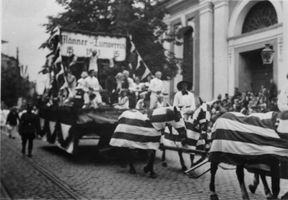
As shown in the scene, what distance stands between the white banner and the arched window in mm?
4630

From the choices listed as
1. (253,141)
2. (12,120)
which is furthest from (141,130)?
(12,120)

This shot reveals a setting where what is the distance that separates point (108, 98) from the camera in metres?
11.2

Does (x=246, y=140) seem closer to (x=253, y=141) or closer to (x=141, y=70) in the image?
(x=253, y=141)

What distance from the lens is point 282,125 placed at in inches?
202

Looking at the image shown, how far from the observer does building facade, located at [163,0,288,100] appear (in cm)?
1262

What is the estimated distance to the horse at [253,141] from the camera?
511cm

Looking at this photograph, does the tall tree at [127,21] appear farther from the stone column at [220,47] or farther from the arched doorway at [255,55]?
the arched doorway at [255,55]

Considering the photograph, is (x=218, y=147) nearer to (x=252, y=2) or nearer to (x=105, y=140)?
(x=105, y=140)

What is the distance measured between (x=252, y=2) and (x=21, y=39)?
10.4m

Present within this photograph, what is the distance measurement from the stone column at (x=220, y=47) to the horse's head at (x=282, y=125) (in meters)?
9.09

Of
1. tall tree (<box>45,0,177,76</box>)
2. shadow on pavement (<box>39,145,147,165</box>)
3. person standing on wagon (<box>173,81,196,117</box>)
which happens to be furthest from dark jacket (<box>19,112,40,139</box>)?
person standing on wagon (<box>173,81,196,117</box>)

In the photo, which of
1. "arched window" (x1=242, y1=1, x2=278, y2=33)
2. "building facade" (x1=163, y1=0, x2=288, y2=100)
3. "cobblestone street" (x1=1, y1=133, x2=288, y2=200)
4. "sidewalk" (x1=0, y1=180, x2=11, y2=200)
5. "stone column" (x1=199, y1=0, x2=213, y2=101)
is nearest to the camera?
"sidewalk" (x1=0, y1=180, x2=11, y2=200)

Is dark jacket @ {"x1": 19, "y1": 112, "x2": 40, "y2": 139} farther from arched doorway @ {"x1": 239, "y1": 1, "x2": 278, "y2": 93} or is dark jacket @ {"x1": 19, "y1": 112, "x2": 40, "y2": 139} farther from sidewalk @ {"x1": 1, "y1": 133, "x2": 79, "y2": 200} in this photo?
arched doorway @ {"x1": 239, "y1": 1, "x2": 278, "y2": 93}

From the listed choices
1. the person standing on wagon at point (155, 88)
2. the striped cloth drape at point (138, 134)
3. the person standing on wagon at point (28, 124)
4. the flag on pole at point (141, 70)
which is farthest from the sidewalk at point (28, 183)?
the flag on pole at point (141, 70)
